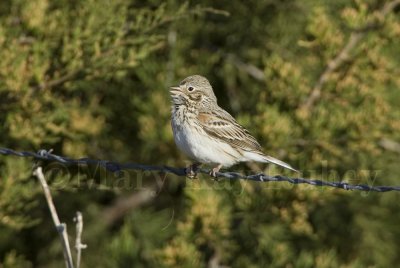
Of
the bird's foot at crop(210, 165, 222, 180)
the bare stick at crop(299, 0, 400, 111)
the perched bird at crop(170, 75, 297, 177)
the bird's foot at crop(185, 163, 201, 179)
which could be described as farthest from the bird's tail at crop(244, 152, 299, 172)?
the bare stick at crop(299, 0, 400, 111)

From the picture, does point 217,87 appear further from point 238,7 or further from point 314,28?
point 314,28

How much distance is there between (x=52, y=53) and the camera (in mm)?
7270

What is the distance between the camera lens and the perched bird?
270 inches

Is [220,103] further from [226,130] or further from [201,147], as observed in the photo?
[201,147]

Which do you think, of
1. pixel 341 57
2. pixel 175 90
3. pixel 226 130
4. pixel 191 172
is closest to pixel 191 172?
pixel 191 172

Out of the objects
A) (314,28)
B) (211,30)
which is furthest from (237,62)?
(314,28)

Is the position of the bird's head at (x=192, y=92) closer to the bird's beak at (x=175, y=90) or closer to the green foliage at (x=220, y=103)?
the bird's beak at (x=175, y=90)

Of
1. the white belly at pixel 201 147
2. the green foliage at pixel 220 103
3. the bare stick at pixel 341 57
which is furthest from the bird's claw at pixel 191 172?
the bare stick at pixel 341 57

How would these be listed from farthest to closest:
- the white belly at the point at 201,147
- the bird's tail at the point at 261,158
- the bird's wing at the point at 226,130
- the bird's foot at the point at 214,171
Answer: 1. the bird's wing at the point at 226,130
2. the bird's tail at the point at 261,158
3. the white belly at the point at 201,147
4. the bird's foot at the point at 214,171

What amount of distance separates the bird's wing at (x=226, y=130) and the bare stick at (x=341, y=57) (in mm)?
767

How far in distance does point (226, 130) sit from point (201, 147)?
46cm

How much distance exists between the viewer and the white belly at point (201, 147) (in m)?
6.78

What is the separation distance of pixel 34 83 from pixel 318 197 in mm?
3000

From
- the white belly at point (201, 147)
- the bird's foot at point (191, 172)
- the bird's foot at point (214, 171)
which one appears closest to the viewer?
the bird's foot at point (214, 171)
